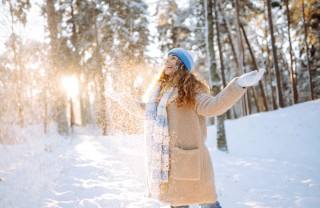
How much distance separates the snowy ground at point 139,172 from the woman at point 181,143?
2.25 metres

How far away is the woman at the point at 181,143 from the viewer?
2.59 m

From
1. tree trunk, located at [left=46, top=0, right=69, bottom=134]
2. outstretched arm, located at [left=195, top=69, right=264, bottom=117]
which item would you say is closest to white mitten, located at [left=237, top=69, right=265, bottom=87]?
outstretched arm, located at [left=195, top=69, right=264, bottom=117]

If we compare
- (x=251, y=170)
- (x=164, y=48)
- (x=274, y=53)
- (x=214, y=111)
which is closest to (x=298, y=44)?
(x=274, y=53)

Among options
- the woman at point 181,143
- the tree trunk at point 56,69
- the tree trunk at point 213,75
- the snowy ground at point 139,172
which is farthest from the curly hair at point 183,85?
the tree trunk at point 56,69

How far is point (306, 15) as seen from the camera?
19594mm

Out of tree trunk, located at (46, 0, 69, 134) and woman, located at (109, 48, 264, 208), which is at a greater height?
tree trunk, located at (46, 0, 69, 134)

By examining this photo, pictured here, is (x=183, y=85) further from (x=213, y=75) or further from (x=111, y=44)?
(x=111, y=44)

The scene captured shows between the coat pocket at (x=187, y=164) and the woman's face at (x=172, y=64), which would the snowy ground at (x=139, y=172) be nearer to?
the coat pocket at (x=187, y=164)

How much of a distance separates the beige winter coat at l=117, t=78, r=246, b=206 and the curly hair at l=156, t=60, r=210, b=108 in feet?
0.22

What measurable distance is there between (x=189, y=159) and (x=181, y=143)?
0.18 m

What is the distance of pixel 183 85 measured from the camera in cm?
272

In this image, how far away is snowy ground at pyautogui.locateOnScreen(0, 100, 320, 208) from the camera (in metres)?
5.04

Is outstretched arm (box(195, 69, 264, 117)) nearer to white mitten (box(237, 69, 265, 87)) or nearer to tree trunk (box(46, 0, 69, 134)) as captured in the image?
white mitten (box(237, 69, 265, 87))

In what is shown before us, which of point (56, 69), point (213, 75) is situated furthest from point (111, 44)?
point (213, 75)
